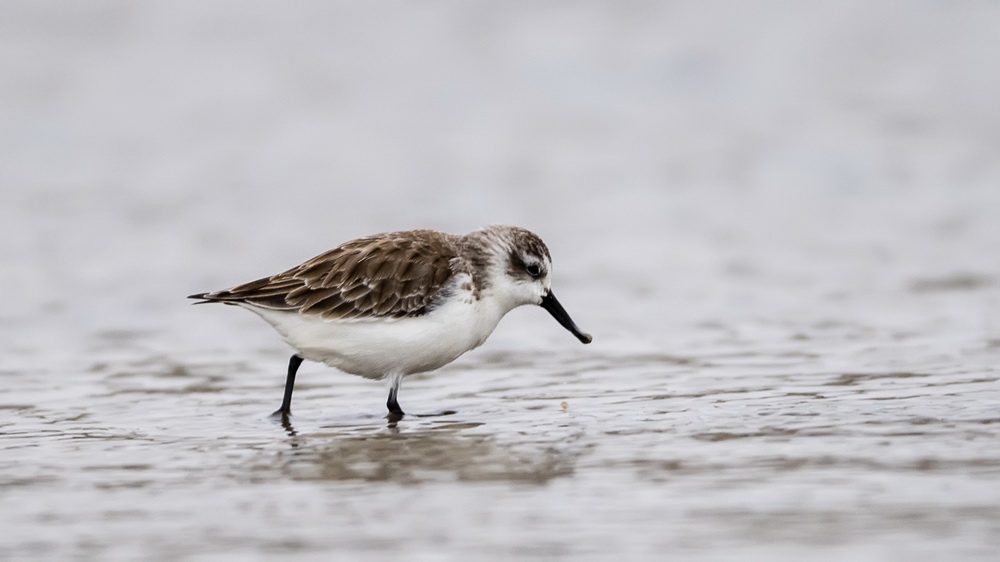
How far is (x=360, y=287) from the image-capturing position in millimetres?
6727

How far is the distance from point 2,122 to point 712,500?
36.4 feet

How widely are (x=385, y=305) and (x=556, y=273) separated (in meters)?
3.65

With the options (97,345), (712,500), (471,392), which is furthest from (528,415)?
A: (97,345)

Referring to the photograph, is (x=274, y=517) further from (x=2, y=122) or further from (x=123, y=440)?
(x=2, y=122)

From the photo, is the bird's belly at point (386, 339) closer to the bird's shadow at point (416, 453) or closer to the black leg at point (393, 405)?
the black leg at point (393, 405)

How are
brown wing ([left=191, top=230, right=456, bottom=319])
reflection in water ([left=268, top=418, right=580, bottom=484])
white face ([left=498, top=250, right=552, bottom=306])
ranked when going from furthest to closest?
white face ([left=498, top=250, right=552, bottom=306]) < brown wing ([left=191, top=230, right=456, bottom=319]) < reflection in water ([left=268, top=418, right=580, bottom=484])

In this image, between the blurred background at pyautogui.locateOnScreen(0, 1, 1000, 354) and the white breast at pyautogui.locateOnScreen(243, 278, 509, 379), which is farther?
the blurred background at pyautogui.locateOnScreen(0, 1, 1000, 354)

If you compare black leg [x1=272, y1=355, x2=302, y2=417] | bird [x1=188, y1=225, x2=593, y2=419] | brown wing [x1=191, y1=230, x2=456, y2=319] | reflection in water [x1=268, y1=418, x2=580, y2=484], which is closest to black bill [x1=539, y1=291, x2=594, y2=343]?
bird [x1=188, y1=225, x2=593, y2=419]

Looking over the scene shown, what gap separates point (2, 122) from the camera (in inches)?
541

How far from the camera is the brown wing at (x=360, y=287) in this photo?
21.9ft

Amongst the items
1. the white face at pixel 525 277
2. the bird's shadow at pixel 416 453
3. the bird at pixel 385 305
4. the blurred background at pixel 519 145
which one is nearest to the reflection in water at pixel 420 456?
the bird's shadow at pixel 416 453

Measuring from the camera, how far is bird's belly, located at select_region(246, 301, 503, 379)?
6574mm

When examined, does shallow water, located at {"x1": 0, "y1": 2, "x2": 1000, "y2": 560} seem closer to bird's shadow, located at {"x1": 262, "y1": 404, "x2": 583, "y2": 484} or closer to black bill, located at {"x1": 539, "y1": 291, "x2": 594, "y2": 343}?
bird's shadow, located at {"x1": 262, "y1": 404, "x2": 583, "y2": 484}

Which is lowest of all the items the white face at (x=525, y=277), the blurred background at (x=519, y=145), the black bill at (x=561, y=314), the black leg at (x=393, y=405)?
the black leg at (x=393, y=405)
